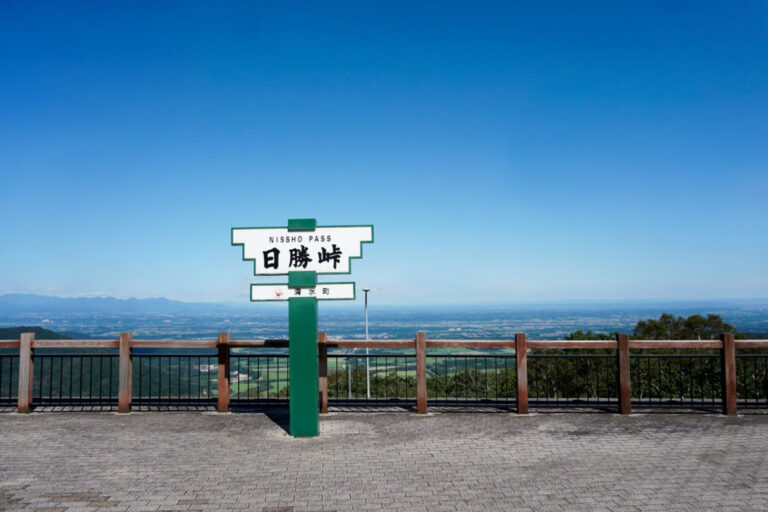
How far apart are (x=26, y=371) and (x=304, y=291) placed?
5.83 metres

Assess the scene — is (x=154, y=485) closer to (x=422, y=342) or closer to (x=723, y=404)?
(x=422, y=342)

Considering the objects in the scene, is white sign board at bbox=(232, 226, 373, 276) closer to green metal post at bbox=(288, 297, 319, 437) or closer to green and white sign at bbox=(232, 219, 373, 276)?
green and white sign at bbox=(232, 219, 373, 276)

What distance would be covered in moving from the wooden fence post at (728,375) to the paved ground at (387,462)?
0.98 feet

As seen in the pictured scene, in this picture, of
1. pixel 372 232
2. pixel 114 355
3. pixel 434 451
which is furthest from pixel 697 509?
pixel 114 355

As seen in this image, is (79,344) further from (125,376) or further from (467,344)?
(467,344)

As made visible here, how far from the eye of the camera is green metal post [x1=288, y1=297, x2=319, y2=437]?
8.18 m

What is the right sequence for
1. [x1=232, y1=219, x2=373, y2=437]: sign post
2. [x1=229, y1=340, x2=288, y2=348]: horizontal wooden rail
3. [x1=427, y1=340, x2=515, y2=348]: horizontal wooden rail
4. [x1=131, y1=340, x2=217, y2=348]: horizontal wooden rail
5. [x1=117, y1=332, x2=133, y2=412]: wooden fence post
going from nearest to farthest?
[x1=232, y1=219, x2=373, y2=437]: sign post < [x1=427, y1=340, x2=515, y2=348]: horizontal wooden rail < [x1=229, y1=340, x2=288, y2=348]: horizontal wooden rail < [x1=117, y1=332, x2=133, y2=412]: wooden fence post < [x1=131, y1=340, x2=217, y2=348]: horizontal wooden rail

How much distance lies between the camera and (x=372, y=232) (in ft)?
28.4

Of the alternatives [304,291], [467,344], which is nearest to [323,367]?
[304,291]

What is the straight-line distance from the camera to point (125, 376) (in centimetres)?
970

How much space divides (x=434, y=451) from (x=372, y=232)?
355 centimetres

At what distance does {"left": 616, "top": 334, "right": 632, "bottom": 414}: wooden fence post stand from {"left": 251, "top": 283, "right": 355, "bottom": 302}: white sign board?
4856mm

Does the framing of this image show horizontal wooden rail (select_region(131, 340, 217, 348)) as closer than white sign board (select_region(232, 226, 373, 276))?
No

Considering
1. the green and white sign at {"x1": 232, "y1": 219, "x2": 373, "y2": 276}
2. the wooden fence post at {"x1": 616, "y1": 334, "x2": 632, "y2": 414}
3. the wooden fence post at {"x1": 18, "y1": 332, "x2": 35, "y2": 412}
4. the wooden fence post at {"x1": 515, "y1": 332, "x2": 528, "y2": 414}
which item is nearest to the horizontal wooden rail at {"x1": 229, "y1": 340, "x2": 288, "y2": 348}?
the green and white sign at {"x1": 232, "y1": 219, "x2": 373, "y2": 276}
